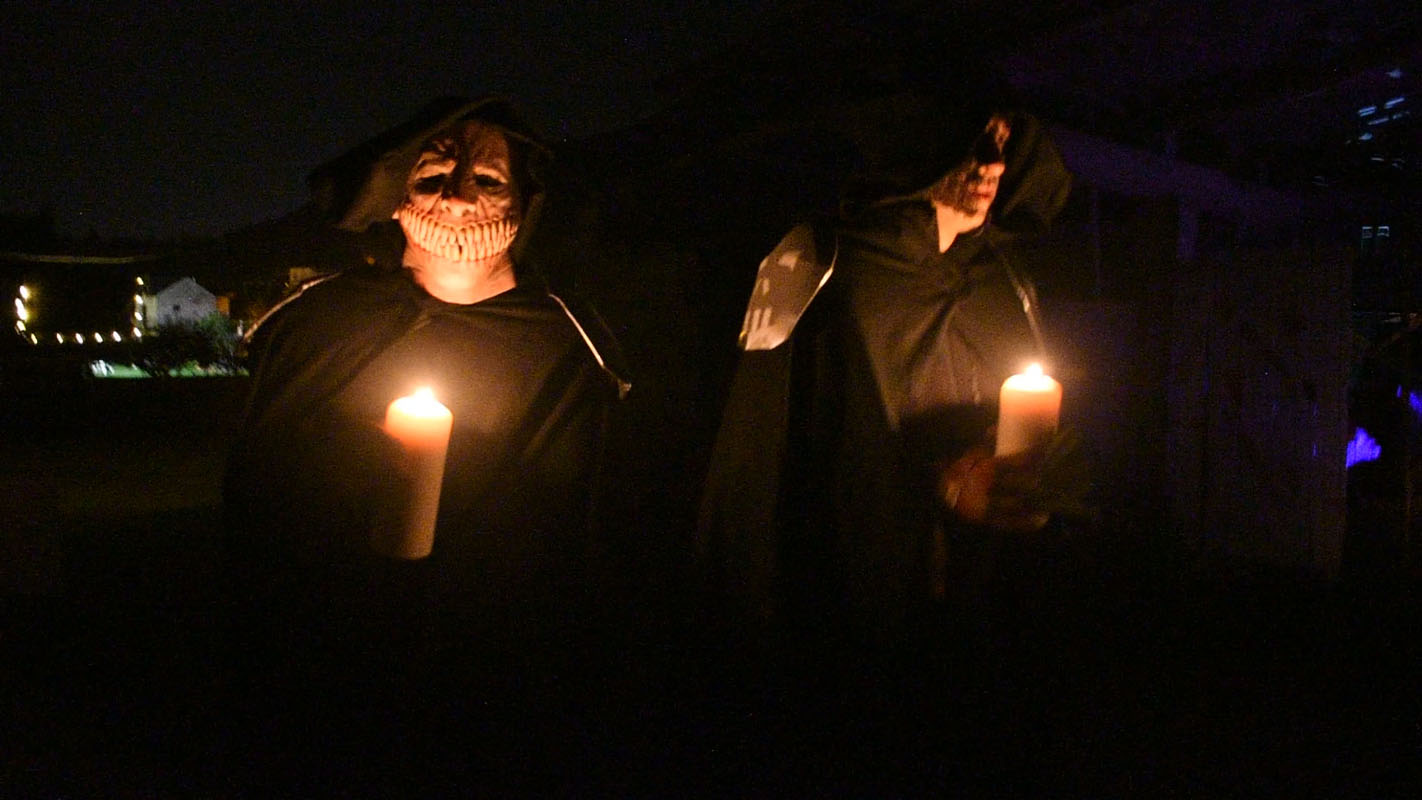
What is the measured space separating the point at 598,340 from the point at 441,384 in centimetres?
39

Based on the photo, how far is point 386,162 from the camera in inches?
95.8

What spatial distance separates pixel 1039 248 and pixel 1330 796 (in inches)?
206

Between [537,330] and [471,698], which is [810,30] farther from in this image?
[471,698]

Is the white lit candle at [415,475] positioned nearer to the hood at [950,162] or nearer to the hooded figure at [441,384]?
the hooded figure at [441,384]

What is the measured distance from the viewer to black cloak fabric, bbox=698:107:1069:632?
265 cm

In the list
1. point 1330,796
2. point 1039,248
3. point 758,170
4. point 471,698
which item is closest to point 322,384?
point 471,698

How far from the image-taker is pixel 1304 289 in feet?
22.6

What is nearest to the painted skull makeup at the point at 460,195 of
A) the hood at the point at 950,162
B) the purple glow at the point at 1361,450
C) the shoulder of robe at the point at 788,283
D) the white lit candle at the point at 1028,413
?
the shoulder of robe at the point at 788,283

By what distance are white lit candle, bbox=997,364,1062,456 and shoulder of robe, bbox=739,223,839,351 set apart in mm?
627

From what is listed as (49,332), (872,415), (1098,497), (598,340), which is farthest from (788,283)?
(49,332)

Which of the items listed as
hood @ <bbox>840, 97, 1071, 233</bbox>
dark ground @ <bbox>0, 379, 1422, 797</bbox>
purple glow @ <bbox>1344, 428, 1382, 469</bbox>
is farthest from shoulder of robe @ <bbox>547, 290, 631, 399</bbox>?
purple glow @ <bbox>1344, 428, 1382, 469</bbox>

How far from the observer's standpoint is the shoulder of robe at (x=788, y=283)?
2686mm

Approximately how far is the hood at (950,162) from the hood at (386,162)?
0.88 m

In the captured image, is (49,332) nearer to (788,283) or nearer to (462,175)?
(462,175)
